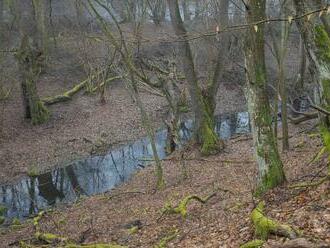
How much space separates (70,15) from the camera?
127 ft

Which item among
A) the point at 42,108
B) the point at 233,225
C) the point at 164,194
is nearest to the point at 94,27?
the point at 42,108

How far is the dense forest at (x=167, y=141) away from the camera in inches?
298

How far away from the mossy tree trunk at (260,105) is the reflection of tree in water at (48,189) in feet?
36.3

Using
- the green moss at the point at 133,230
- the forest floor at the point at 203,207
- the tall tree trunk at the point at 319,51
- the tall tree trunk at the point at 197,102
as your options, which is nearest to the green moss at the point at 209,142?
the tall tree trunk at the point at 197,102

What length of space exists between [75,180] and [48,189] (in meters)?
1.29

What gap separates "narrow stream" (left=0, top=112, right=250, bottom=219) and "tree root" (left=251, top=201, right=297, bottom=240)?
37.2 feet

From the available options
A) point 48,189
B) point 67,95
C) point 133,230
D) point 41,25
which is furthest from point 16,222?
point 41,25

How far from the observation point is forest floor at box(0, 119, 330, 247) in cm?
721

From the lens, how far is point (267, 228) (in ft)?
21.3

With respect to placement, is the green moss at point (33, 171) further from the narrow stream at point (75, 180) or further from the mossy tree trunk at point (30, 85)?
the mossy tree trunk at point (30, 85)

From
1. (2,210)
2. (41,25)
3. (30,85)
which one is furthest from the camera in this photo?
(41,25)

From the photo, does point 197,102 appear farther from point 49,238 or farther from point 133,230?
point 49,238

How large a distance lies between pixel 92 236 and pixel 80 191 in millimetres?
7900

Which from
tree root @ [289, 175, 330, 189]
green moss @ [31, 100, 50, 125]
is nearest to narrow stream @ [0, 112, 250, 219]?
green moss @ [31, 100, 50, 125]
